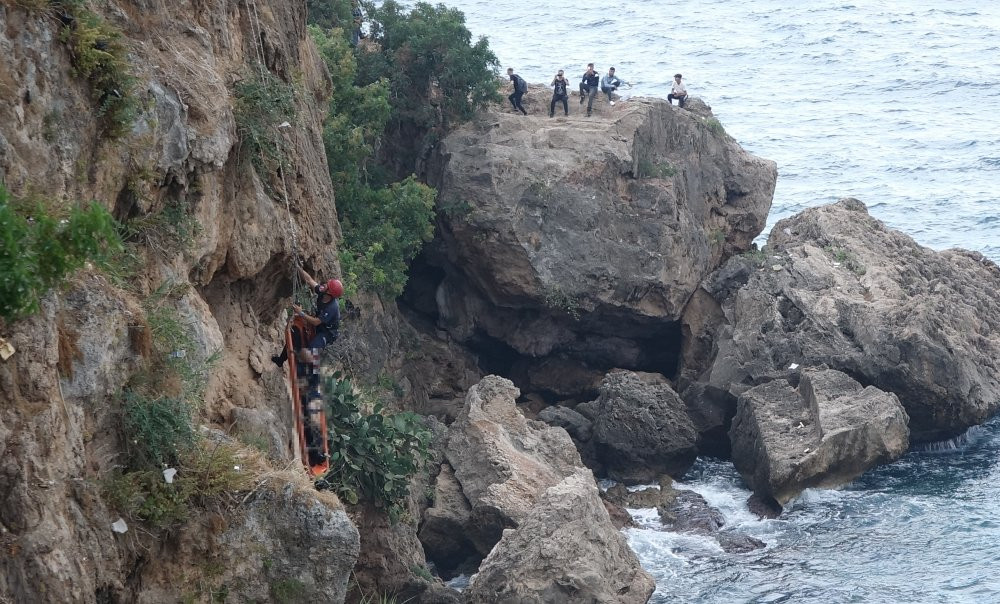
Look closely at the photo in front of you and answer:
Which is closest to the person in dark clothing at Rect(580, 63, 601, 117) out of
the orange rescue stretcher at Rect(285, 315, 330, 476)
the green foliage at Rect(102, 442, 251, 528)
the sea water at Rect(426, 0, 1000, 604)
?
the sea water at Rect(426, 0, 1000, 604)

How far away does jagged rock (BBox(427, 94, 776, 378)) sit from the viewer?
105ft

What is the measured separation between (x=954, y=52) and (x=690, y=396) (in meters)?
46.0

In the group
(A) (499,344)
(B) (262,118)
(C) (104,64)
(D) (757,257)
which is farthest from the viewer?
(A) (499,344)

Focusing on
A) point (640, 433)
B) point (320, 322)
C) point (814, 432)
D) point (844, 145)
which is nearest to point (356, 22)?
point (640, 433)

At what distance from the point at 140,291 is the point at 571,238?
21.0m

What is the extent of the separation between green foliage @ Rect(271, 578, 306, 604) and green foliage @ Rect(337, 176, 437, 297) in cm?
1606

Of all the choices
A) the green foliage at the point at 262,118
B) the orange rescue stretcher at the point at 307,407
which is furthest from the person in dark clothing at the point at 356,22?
the orange rescue stretcher at the point at 307,407

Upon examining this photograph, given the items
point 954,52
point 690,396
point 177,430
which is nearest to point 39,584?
point 177,430

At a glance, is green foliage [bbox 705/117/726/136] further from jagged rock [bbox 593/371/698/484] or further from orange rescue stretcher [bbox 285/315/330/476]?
orange rescue stretcher [bbox 285/315/330/476]

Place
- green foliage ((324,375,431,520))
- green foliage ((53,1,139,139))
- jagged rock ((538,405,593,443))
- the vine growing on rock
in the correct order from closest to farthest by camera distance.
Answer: green foliage ((53,1,139,139)) < green foliage ((324,375,431,520)) < the vine growing on rock < jagged rock ((538,405,593,443))

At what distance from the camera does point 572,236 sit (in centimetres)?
3234

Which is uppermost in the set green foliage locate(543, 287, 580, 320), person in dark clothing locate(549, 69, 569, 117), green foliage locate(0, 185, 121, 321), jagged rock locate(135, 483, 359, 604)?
green foliage locate(0, 185, 121, 321)

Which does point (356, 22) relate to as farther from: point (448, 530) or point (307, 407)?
point (307, 407)

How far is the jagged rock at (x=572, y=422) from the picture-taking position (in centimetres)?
2970
